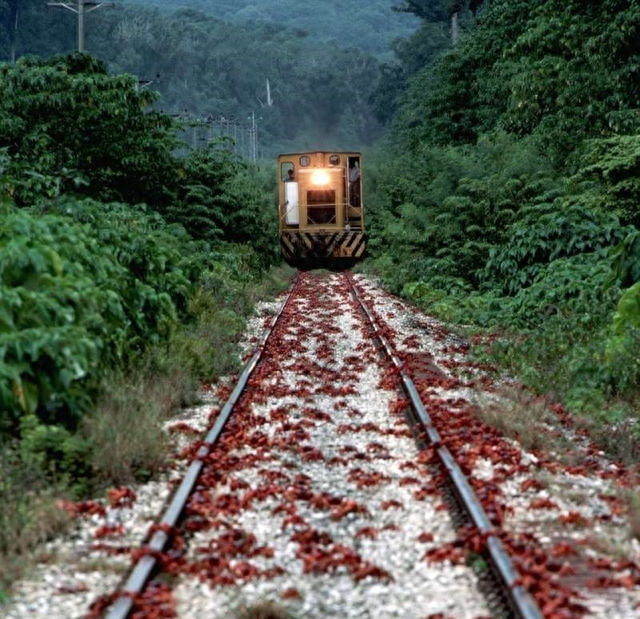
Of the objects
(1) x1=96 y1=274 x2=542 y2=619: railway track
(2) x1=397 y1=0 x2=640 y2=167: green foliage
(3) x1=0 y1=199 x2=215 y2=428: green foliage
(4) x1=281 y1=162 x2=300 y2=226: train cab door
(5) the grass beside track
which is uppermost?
(2) x1=397 y1=0 x2=640 y2=167: green foliage

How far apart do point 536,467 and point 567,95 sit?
52.6 ft

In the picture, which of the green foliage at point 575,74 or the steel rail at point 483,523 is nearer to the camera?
the steel rail at point 483,523

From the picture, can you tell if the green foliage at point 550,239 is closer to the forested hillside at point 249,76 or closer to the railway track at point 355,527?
the railway track at point 355,527

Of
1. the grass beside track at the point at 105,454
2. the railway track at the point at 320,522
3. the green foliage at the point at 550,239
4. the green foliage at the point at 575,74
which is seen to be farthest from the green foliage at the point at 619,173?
the grass beside track at the point at 105,454

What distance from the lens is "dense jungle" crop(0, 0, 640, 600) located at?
704 centimetres

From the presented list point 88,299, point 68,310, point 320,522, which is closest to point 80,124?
point 88,299

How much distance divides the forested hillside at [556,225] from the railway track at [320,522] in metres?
2.10

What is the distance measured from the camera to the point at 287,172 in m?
31.8

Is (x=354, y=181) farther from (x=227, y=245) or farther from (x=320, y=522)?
(x=320, y=522)

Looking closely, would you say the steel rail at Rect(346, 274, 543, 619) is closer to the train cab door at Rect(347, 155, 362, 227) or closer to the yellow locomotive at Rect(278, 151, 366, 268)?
the yellow locomotive at Rect(278, 151, 366, 268)

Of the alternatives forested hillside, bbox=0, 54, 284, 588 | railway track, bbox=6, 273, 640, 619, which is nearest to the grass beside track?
forested hillside, bbox=0, 54, 284, 588

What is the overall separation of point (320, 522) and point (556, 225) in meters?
11.8

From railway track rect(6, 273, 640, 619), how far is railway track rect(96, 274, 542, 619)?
1 centimetres

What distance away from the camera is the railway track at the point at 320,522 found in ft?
16.1
